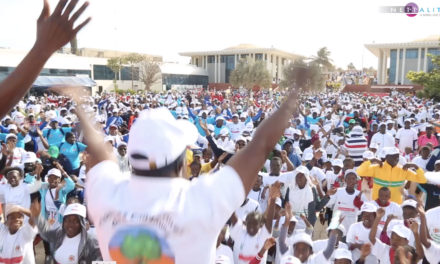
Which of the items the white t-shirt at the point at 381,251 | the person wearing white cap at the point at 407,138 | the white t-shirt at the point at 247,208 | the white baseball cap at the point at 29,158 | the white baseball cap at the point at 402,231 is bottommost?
the white t-shirt at the point at 381,251

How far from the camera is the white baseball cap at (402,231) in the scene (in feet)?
12.7

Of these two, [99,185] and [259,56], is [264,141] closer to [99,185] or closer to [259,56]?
[99,185]

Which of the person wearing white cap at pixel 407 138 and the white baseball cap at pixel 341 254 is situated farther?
the person wearing white cap at pixel 407 138

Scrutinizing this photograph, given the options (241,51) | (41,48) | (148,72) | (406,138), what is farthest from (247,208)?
(241,51)

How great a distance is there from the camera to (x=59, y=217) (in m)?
5.11

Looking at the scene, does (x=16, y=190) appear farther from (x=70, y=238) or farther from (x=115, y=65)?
(x=115, y=65)

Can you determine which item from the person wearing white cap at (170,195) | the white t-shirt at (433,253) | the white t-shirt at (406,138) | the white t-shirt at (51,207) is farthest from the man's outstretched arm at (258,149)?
the white t-shirt at (406,138)

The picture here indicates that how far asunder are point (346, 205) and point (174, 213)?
4.67 metres

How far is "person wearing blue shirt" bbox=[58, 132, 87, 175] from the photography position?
702 cm

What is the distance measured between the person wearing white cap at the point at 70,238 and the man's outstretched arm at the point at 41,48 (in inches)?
A: 108

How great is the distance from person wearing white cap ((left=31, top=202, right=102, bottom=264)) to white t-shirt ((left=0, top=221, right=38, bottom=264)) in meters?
0.31

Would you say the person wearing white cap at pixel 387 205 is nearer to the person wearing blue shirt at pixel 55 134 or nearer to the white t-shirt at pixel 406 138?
the white t-shirt at pixel 406 138

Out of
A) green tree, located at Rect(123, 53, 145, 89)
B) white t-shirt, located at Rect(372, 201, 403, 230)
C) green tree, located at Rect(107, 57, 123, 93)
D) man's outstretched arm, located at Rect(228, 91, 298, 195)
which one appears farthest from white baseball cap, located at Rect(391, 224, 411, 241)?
green tree, located at Rect(123, 53, 145, 89)

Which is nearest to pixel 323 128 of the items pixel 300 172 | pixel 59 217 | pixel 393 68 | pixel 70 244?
pixel 300 172
